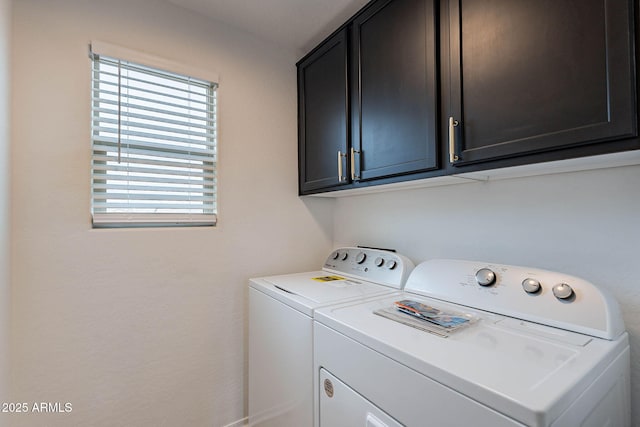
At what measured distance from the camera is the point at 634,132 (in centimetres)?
72

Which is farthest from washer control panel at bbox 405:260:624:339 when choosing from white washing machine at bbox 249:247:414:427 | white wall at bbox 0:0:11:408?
white wall at bbox 0:0:11:408

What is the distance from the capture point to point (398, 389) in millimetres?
776

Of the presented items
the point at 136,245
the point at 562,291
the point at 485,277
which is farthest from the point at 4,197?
the point at 562,291

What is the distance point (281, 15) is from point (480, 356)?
1.86 meters

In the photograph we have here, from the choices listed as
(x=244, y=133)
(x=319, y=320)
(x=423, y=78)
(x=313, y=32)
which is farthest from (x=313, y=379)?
(x=313, y=32)

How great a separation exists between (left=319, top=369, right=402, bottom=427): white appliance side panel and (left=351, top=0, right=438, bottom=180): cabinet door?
847 millimetres

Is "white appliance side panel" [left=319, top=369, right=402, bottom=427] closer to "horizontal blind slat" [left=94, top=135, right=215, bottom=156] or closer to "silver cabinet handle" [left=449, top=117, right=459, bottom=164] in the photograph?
"silver cabinet handle" [left=449, top=117, right=459, bottom=164]

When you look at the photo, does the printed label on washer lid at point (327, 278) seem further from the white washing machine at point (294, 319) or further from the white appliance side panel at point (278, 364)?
the white appliance side panel at point (278, 364)

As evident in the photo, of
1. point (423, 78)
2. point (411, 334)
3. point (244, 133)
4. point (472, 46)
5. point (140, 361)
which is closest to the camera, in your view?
point (411, 334)

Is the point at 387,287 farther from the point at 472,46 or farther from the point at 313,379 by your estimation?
the point at 472,46

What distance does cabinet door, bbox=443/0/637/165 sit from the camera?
75 centimetres

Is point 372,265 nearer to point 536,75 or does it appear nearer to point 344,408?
point 344,408

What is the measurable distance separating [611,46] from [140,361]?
7.02 ft

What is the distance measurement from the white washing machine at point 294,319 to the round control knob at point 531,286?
1.73 ft
